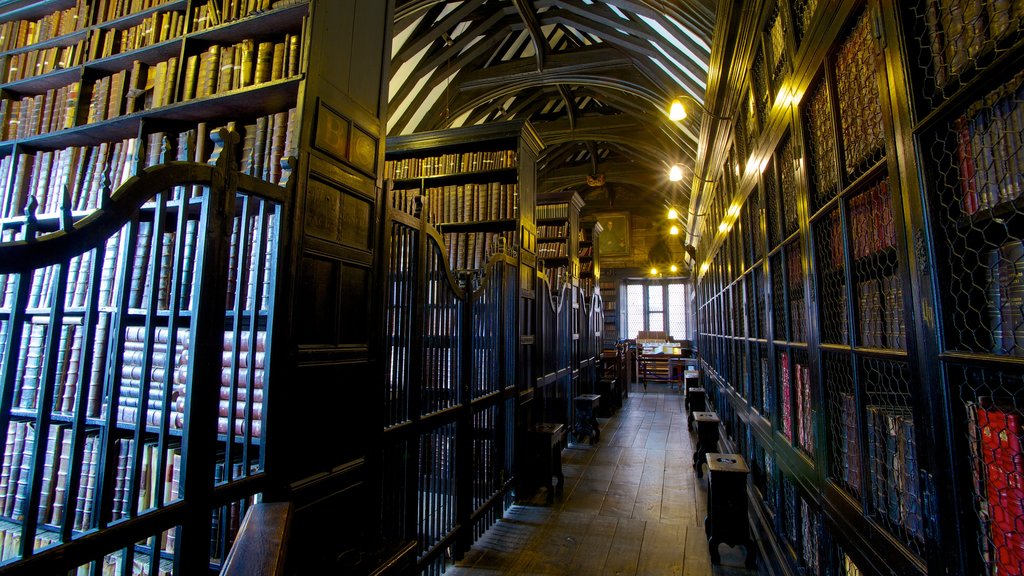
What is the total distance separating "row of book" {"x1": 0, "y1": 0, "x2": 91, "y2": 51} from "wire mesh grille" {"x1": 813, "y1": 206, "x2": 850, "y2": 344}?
388 centimetres

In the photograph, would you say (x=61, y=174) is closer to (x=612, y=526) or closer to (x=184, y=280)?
(x=184, y=280)

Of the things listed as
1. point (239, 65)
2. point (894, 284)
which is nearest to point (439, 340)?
point (239, 65)

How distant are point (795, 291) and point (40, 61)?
4.36 m

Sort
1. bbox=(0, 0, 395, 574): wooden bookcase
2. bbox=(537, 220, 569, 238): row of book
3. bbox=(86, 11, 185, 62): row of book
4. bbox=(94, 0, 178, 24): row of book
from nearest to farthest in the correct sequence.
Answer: bbox=(0, 0, 395, 574): wooden bookcase
bbox=(86, 11, 185, 62): row of book
bbox=(94, 0, 178, 24): row of book
bbox=(537, 220, 569, 238): row of book

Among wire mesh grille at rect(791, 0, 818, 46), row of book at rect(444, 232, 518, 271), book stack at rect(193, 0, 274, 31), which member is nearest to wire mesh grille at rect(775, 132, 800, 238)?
wire mesh grille at rect(791, 0, 818, 46)

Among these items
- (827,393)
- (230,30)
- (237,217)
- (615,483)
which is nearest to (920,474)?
(827,393)

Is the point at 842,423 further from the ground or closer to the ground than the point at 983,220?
closer to the ground

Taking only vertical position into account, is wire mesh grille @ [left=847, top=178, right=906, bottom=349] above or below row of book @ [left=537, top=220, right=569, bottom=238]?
below

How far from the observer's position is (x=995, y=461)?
77 centimetres

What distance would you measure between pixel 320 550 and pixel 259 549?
774mm

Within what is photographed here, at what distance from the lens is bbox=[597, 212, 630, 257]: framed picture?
42.7ft

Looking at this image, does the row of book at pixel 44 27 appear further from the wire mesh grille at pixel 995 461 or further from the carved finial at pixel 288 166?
the wire mesh grille at pixel 995 461

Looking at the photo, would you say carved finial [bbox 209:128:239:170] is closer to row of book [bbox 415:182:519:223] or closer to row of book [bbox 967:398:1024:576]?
row of book [bbox 967:398:1024:576]

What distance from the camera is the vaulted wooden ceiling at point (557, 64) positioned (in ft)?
16.1
